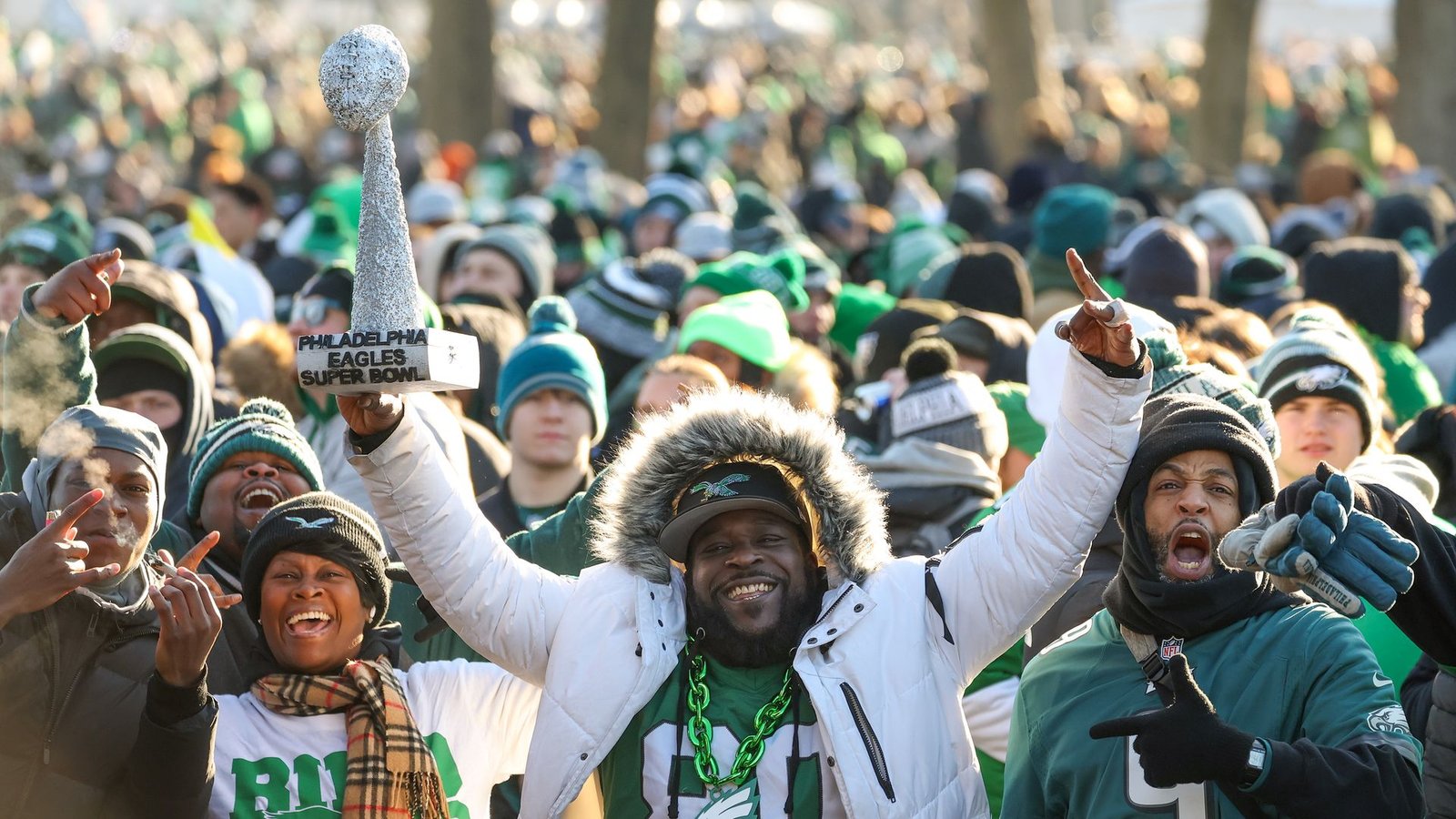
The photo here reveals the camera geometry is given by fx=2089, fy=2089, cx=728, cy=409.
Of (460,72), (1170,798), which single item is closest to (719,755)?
(1170,798)

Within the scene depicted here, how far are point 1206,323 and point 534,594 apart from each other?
3290mm

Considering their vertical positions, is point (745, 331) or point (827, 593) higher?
point (745, 331)

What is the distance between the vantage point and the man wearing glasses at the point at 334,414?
552cm

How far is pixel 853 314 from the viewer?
9594mm

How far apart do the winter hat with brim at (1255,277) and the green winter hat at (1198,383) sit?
4.66 metres

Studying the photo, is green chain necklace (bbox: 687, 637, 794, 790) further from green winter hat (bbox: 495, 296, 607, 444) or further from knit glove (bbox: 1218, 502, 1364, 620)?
green winter hat (bbox: 495, 296, 607, 444)

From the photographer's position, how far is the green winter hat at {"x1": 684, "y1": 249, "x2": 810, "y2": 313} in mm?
8219

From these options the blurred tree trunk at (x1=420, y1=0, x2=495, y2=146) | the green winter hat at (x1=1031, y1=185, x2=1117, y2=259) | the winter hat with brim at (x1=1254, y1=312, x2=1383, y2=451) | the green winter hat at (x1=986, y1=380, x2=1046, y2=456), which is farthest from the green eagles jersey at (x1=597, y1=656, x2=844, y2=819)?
the blurred tree trunk at (x1=420, y1=0, x2=495, y2=146)

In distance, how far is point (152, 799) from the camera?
4031 millimetres

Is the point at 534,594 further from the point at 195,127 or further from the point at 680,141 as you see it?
the point at 195,127

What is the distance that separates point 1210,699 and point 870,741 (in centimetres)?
64

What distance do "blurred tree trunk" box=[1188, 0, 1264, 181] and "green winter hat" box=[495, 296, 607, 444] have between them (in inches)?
586

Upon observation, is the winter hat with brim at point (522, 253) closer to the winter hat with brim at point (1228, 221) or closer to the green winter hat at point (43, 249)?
the green winter hat at point (43, 249)

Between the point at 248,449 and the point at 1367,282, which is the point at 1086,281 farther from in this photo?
the point at 1367,282
